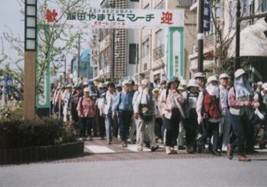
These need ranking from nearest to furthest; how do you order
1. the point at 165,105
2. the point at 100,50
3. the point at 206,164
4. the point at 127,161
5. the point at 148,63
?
the point at 206,164 → the point at 127,161 → the point at 165,105 → the point at 148,63 → the point at 100,50

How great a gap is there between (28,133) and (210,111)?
13.4ft

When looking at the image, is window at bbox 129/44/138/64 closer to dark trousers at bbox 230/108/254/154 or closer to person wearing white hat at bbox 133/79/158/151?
person wearing white hat at bbox 133/79/158/151

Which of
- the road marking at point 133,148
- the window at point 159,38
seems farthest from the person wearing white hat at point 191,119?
the window at point 159,38

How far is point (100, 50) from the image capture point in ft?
247

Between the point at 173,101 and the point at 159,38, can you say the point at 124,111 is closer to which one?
the point at 173,101

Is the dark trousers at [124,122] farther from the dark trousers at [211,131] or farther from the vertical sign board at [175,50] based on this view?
the vertical sign board at [175,50]

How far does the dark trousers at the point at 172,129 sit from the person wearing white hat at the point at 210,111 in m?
0.61

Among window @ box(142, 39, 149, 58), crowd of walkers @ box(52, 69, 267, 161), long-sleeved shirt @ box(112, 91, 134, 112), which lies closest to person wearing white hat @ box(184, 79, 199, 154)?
crowd of walkers @ box(52, 69, 267, 161)

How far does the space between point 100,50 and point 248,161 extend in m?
62.6

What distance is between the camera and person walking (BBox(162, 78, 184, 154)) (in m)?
15.3

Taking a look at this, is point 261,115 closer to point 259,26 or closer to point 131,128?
point 131,128

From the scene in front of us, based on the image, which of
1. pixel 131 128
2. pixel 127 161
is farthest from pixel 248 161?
pixel 131 128

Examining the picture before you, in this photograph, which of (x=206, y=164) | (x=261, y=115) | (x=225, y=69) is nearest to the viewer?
(x=206, y=164)

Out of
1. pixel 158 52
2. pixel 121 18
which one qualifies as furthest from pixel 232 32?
pixel 158 52
